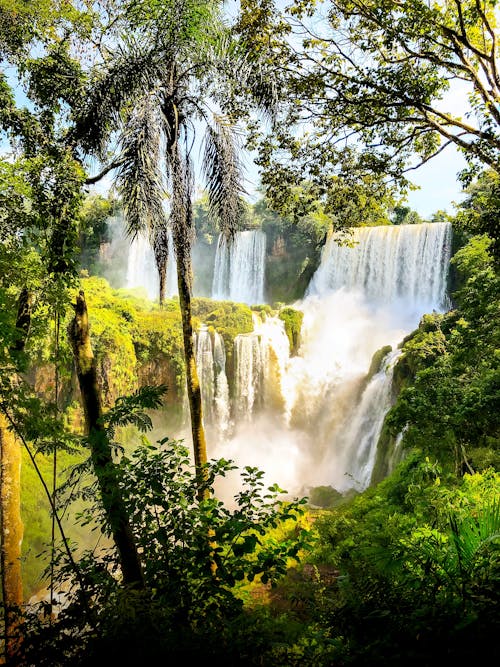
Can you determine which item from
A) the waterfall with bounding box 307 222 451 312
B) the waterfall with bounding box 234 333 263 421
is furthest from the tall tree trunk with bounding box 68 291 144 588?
the waterfall with bounding box 307 222 451 312

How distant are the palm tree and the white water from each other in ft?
35.2

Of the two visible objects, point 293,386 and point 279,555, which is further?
point 293,386

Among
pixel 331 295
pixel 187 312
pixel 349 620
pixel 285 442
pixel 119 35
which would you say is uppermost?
pixel 119 35

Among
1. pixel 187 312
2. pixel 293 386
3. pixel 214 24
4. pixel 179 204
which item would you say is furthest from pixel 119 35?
pixel 293 386

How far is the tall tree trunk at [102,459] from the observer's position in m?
3.19

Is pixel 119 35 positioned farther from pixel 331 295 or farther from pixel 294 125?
pixel 331 295

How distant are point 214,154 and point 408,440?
579 centimetres

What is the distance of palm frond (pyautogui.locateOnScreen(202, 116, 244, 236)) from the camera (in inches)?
222

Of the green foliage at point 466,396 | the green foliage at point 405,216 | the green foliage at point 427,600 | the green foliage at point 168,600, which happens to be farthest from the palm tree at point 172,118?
the green foliage at point 405,216

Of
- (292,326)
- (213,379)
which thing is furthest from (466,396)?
(292,326)

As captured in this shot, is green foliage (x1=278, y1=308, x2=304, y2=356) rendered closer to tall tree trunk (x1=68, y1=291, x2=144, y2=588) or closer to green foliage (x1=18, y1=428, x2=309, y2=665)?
Answer: tall tree trunk (x1=68, y1=291, x2=144, y2=588)

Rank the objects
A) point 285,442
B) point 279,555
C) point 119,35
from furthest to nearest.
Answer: point 285,442, point 119,35, point 279,555

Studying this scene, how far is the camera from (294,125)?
5.73m

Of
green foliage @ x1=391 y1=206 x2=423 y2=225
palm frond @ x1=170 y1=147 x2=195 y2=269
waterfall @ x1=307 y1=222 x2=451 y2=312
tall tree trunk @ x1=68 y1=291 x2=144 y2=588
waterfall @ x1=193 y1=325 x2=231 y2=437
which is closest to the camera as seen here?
tall tree trunk @ x1=68 y1=291 x2=144 y2=588
